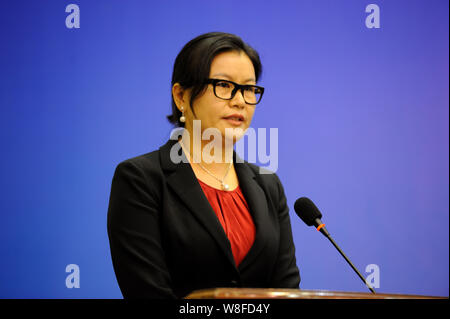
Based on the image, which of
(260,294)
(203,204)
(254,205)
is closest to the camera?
(260,294)

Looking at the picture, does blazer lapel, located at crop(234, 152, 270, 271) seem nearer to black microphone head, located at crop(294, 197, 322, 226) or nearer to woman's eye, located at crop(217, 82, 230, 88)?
black microphone head, located at crop(294, 197, 322, 226)

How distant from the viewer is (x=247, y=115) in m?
1.41

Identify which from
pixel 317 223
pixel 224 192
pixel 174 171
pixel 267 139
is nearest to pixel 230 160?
pixel 224 192

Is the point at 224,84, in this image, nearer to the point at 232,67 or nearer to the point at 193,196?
the point at 232,67

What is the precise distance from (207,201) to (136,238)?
0.24 m

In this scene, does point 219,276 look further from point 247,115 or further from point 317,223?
point 247,115

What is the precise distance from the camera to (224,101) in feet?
4.48

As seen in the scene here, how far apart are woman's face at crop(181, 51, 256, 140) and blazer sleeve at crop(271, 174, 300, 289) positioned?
384 millimetres

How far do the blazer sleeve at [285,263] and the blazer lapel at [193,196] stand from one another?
10.6 inches

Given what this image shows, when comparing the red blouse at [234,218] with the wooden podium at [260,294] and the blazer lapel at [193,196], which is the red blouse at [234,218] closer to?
the blazer lapel at [193,196]

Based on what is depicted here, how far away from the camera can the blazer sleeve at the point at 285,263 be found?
4.81 feet

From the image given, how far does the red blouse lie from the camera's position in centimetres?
135

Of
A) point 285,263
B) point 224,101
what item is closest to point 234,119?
point 224,101

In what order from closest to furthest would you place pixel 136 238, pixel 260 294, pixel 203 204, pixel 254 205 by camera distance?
pixel 260 294, pixel 136 238, pixel 203 204, pixel 254 205
